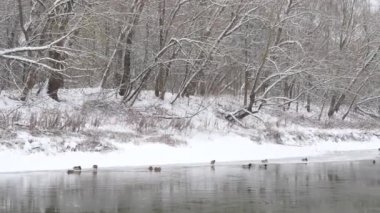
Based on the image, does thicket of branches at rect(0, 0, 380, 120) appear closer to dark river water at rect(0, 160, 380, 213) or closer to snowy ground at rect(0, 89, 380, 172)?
snowy ground at rect(0, 89, 380, 172)

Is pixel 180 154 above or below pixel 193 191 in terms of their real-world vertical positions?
above

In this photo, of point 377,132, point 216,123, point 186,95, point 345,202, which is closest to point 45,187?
point 345,202

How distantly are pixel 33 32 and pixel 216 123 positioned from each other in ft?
38.4

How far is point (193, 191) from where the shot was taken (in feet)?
47.8

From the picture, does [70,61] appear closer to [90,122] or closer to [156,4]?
[90,122]

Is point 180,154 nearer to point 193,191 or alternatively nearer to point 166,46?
point 166,46

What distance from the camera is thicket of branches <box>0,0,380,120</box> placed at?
84.4 feet

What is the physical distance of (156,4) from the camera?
31.6 meters

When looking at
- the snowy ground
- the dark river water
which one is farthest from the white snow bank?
the dark river water

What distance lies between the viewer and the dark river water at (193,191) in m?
11.9

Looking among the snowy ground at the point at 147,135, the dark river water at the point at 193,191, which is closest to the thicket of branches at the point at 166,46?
the snowy ground at the point at 147,135

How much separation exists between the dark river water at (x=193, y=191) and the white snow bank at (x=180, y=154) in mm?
1375

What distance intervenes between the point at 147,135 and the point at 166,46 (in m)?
5.97

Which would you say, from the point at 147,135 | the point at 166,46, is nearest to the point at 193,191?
the point at 147,135
